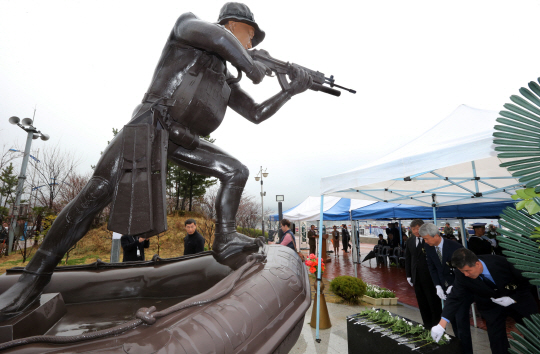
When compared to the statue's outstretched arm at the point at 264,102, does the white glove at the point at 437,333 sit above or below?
below

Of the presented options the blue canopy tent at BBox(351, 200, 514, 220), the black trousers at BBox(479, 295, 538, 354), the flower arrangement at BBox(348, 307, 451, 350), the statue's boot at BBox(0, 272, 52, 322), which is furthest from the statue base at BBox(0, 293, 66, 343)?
the blue canopy tent at BBox(351, 200, 514, 220)

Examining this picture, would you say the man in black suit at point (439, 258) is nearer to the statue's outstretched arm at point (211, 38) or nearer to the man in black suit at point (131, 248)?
the statue's outstretched arm at point (211, 38)

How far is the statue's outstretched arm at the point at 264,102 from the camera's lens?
6.46 ft

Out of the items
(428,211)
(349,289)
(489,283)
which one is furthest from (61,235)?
(428,211)

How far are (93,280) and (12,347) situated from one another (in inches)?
39.0

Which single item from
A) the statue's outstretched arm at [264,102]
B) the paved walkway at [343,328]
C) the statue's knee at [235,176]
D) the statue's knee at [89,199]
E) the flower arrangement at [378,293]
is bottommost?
the paved walkway at [343,328]

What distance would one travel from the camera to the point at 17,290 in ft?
3.67

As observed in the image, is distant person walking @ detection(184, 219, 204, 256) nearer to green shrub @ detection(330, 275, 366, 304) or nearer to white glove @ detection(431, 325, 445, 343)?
white glove @ detection(431, 325, 445, 343)

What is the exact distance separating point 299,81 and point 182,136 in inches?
37.8

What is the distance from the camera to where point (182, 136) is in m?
1.51

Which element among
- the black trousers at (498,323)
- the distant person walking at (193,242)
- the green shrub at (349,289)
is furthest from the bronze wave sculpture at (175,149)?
the green shrub at (349,289)

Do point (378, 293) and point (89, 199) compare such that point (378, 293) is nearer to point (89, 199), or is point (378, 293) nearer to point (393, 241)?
point (89, 199)

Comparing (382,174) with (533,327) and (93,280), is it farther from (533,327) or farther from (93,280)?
(93,280)

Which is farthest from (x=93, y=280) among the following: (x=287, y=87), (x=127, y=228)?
(x=287, y=87)
